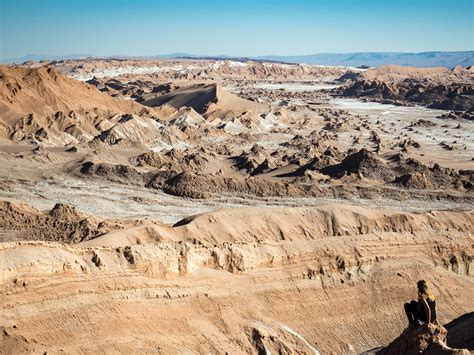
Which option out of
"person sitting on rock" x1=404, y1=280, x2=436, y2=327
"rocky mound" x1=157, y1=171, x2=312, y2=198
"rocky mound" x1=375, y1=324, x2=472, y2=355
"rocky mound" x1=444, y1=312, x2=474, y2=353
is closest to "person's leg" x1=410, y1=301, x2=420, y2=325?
"person sitting on rock" x1=404, y1=280, x2=436, y2=327

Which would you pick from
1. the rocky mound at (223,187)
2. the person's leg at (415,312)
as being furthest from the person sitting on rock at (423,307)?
the rocky mound at (223,187)

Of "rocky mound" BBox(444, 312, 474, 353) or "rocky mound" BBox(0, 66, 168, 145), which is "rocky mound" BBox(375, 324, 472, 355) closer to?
"rocky mound" BBox(444, 312, 474, 353)

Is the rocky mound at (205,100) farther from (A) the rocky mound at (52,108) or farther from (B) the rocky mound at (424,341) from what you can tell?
(B) the rocky mound at (424,341)

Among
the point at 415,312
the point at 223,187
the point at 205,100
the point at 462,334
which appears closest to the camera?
the point at 415,312

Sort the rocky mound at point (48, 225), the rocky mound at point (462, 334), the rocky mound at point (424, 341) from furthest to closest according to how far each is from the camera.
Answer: the rocky mound at point (48, 225)
the rocky mound at point (462, 334)
the rocky mound at point (424, 341)

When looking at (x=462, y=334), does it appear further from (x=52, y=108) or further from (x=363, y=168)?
(x=52, y=108)

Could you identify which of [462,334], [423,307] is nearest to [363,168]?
[462,334]

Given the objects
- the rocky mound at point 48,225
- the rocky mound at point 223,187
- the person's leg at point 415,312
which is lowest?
the rocky mound at point 223,187
